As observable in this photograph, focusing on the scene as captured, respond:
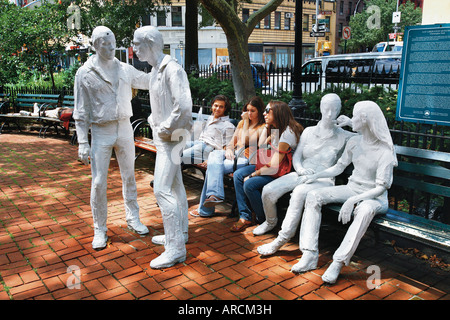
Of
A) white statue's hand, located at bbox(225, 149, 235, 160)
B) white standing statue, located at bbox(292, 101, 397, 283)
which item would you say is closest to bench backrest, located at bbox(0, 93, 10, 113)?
white statue's hand, located at bbox(225, 149, 235, 160)

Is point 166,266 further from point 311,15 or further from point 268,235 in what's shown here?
point 311,15

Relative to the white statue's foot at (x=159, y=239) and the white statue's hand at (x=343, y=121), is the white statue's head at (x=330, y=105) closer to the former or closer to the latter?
the white statue's hand at (x=343, y=121)

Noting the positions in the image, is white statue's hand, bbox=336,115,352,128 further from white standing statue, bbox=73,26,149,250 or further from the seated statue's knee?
white standing statue, bbox=73,26,149,250

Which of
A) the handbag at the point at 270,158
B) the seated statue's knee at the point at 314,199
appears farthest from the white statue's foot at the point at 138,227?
the seated statue's knee at the point at 314,199

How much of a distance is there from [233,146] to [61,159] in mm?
4516

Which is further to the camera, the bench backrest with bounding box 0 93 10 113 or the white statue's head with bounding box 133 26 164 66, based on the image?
the bench backrest with bounding box 0 93 10 113

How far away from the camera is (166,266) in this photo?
Result: 4.05 metres

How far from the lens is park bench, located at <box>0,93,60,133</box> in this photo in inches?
442

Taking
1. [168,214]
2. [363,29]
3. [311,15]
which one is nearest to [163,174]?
[168,214]

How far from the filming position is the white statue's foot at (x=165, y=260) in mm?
4012

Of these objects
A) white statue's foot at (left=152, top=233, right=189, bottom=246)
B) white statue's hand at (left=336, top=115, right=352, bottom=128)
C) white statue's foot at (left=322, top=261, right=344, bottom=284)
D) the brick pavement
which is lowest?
the brick pavement

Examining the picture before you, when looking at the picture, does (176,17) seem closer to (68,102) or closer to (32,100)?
(32,100)

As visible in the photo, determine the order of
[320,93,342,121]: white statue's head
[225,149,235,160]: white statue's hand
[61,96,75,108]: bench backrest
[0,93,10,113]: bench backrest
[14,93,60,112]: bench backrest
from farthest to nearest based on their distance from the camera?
[0,93,10,113]: bench backrest → [14,93,60,112]: bench backrest → [61,96,75,108]: bench backrest → [225,149,235,160]: white statue's hand → [320,93,342,121]: white statue's head

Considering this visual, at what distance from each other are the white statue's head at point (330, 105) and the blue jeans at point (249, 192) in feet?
3.09
